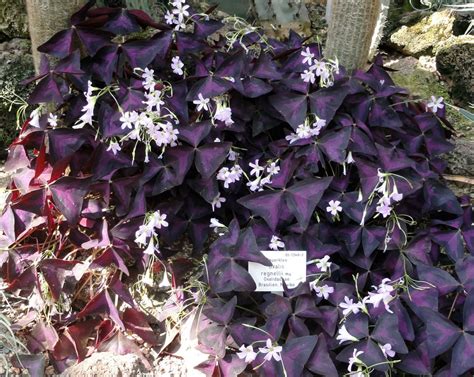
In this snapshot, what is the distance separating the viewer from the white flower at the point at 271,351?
151cm

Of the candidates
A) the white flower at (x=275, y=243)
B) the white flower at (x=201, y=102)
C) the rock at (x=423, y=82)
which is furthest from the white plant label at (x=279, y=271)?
the rock at (x=423, y=82)

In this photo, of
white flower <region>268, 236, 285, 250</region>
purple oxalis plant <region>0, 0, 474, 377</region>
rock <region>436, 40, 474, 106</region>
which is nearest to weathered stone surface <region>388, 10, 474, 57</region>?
rock <region>436, 40, 474, 106</region>

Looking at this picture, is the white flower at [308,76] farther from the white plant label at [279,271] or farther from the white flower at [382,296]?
the white flower at [382,296]

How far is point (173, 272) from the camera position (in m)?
1.79

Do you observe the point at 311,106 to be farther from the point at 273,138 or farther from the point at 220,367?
the point at 220,367

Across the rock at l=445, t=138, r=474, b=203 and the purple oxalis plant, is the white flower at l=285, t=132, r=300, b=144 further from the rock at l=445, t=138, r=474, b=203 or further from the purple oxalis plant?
the rock at l=445, t=138, r=474, b=203

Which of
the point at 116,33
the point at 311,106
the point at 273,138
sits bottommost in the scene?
the point at 273,138

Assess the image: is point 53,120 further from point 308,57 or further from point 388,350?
point 388,350

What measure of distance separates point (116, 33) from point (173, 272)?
751 millimetres

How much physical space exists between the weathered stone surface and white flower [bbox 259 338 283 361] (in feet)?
6.57

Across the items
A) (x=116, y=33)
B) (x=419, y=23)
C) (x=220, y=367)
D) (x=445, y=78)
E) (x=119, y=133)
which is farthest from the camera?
(x=419, y=23)

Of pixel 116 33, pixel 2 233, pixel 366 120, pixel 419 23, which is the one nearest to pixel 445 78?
pixel 419 23

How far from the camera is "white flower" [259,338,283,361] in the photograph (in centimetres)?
151

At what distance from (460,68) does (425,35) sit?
482 millimetres
